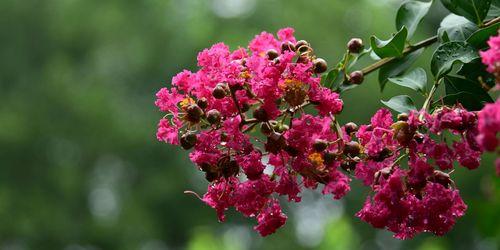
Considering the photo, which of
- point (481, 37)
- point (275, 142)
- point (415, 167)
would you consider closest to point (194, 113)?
point (275, 142)

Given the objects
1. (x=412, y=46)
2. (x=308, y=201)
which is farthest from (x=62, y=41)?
(x=412, y=46)

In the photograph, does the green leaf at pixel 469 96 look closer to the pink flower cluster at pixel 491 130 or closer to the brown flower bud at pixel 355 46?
the brown flower bud at pixel 355 46

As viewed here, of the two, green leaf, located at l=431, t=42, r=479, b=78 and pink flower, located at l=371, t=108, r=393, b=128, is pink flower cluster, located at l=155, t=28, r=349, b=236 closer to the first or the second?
pink flower, located at l=371, t=108, r=393, b=128

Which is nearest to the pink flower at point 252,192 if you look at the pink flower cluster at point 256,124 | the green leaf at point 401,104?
the pink flower cluster at point 256,124

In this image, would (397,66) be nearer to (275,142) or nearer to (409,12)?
(409,12)

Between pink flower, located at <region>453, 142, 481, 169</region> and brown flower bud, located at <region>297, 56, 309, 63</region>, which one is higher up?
brown flower bud, located at <region>297, 56, 309, 63</region>

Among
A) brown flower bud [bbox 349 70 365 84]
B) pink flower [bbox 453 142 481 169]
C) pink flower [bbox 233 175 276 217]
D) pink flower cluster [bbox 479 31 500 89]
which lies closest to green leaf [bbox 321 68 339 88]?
brown flower bud [bbox 349 70 365 84]

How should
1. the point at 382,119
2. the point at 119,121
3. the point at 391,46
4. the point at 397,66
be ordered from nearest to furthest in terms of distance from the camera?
1. the point at 382,119
2. the point at 391,46
3. the point at 397,66
4. the point at 119,121
